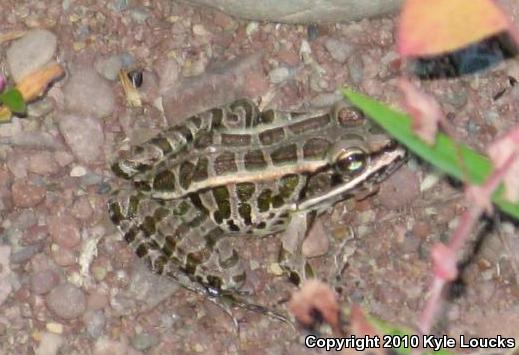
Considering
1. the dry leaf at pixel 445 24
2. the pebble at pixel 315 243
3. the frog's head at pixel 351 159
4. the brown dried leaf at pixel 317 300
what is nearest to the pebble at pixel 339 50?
the frog's head at pixel 351 159

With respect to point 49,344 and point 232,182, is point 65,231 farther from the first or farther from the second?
point 232,182

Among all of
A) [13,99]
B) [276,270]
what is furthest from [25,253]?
[276,270]

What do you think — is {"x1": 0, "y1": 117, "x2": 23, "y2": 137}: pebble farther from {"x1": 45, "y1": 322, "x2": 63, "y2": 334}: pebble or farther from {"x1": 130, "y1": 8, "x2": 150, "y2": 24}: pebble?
{"x1": 45, "y1": 322, "x2": 63, "y2": 334}: pebble

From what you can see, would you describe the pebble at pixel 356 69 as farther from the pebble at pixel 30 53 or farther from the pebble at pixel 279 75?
the pebble at pixel 30 53

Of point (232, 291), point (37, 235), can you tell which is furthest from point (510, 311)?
point (37, 235)

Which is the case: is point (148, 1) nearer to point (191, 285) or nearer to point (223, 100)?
point (223, 100)

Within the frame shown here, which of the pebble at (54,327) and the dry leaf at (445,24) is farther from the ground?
the dry leaf at (445,24)
